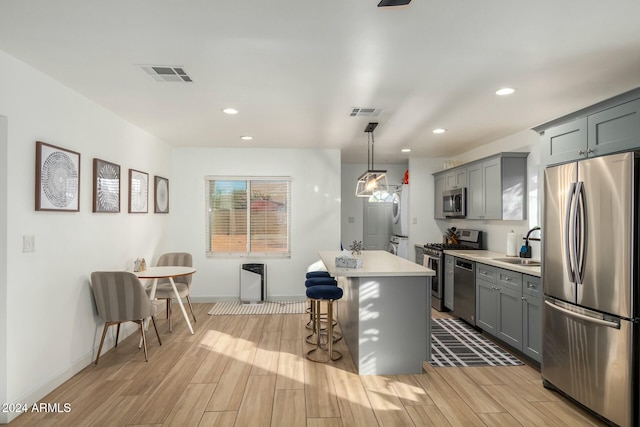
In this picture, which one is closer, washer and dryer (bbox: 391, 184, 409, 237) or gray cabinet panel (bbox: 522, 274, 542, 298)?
gray cabinet panel (bbox: 522, 274, 542, 298)

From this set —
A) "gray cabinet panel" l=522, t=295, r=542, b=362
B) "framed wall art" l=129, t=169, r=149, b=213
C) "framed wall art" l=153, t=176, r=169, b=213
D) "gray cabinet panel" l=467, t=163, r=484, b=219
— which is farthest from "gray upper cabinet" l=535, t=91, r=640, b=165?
"framed wall art" l=153, t=176, r=169, b=213

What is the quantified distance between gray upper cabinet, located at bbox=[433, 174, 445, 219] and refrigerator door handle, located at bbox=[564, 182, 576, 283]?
11.7ft

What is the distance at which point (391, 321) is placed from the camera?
11.1ft

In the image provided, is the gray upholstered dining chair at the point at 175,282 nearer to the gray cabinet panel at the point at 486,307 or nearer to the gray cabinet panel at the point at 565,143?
the gray cabinet panel at the point at 486,307

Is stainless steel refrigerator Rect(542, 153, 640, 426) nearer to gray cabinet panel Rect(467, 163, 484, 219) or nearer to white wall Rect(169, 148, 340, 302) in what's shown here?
gray cabinet panel Rect(467, 163, 484, 219)

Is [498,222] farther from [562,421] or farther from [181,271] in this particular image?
[181,271]

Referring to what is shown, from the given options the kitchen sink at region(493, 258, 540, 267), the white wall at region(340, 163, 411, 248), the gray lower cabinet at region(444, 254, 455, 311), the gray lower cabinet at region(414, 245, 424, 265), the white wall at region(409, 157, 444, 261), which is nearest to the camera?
the kitchen sink at region(493, 258, 540, 267)

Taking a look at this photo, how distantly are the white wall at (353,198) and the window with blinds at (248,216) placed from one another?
217cm

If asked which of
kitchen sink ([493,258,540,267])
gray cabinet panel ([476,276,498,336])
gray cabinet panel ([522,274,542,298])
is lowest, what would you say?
gray cabinet panel ([476,276,498,336])

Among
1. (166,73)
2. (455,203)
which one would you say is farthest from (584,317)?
(166,73)

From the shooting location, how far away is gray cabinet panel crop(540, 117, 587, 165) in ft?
9.36

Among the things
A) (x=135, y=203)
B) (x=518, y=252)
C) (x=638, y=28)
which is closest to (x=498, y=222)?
(x=518, y=252)

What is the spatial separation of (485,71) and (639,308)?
1891mm

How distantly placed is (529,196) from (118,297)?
4.77 meters
